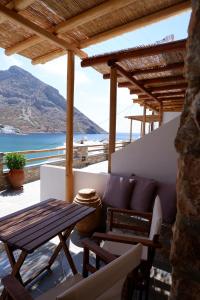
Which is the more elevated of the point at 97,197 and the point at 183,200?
the point at 183,200

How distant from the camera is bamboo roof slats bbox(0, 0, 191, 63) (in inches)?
111

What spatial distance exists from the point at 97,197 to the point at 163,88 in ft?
13.3

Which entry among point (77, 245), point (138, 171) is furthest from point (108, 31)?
point (77, 245)

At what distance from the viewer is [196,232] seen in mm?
898

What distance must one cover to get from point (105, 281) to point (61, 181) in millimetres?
3238

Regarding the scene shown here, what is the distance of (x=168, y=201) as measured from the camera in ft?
9.48

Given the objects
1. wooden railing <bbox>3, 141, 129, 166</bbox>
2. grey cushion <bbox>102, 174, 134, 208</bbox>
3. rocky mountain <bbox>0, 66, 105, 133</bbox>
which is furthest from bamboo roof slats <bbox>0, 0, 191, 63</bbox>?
rocky mountain <bbox>0, 66, 105, 133</bbox>

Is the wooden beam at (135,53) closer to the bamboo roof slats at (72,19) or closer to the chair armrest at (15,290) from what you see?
the bamboo roof slats at (72,19)

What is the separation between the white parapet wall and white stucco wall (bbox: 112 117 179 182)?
1.14ft

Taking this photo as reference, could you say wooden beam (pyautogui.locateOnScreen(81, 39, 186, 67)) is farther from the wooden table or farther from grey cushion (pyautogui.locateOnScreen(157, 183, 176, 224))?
the wooden table

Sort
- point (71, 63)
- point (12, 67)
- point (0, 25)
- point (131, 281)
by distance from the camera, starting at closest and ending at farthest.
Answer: point (131, 281)
point (0, 25)
point (71, 63)
point (12, 67)

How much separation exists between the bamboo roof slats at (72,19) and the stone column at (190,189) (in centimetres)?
232

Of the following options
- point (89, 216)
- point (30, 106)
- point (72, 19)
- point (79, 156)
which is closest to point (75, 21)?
point (72, 19)

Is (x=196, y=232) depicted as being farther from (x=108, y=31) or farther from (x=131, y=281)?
(x=108, y=31)
